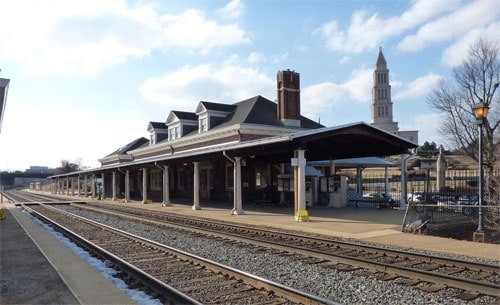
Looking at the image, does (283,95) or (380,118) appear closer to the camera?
(283,95)

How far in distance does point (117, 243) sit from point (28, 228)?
6672 millimetres

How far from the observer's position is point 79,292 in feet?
21.7

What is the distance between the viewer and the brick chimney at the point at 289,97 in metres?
32.3

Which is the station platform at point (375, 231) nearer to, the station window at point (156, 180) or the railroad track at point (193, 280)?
the railroad track at point (193, 280)

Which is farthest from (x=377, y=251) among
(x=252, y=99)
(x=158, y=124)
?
(x=158, y=124)

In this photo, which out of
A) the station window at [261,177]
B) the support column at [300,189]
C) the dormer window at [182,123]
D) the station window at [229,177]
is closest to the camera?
the support column at [300,189]

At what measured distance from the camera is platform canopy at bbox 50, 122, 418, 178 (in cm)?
1689

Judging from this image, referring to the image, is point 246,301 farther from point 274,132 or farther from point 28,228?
point 274,132

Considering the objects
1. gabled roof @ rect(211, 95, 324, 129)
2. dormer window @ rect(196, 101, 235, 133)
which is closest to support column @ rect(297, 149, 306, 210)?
gabled roof @ rect(211, 95, 324, 129)

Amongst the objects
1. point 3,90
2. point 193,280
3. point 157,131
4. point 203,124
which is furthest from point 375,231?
point 157,131

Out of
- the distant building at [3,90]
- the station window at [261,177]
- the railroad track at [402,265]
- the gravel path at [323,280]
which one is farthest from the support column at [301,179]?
the distant building at [3,90]

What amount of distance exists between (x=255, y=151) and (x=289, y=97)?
45.8 ft

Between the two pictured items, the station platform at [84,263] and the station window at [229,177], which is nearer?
the station platform at [84,263]

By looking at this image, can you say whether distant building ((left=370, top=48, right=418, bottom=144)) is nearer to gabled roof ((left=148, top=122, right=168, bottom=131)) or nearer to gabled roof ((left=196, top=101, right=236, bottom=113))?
gabled roof ((left=148, top=122, right=168, bottom=131))
